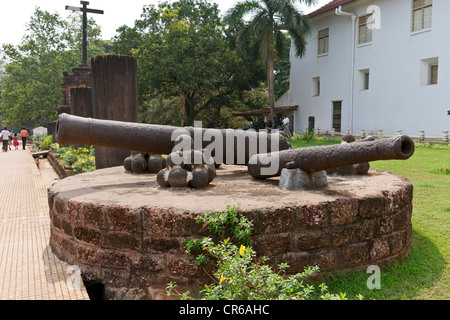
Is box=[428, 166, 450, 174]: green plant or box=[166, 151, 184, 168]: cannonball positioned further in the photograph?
box=[428, 166, 450, 174]: green plant

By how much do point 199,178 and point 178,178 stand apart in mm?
178

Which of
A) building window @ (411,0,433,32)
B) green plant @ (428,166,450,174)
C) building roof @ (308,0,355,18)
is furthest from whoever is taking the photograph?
building roof @ (308,0,355,18)

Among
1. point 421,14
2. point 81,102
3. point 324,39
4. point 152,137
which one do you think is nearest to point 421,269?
point 152,137

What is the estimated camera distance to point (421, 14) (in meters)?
17.5

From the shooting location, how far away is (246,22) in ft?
72.3

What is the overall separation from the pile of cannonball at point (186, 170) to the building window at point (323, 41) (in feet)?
68.2

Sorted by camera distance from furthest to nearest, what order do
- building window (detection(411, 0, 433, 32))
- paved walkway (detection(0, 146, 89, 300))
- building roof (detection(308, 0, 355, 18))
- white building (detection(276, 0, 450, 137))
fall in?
building roof (detection(308, 0, 355, 18))
building window (detection(411, 0, 433, 32))
white building (detection(276, 0, 450, 137))
paved walkway (detection(0, 146, 89, 300))

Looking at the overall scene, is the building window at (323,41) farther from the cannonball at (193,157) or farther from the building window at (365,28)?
the cannonball at (193,157)

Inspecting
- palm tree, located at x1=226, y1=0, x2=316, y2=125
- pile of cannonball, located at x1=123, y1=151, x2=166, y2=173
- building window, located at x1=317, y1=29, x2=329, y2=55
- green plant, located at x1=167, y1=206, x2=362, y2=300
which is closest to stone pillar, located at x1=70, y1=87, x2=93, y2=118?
pile of cannonball, located at x1=123, y1=151, x2=166, y2=173

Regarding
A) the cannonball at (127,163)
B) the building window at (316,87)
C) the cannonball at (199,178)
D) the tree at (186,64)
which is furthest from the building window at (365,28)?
the cannonball at (199,178)

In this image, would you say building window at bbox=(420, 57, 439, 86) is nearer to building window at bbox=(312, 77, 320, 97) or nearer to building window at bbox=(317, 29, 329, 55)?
building window at bbox=(317, 29, 329, 55)

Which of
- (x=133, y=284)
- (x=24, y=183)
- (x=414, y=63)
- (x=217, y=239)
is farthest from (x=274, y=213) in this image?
(x=414, y=63)

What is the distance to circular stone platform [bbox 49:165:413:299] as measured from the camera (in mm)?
2867

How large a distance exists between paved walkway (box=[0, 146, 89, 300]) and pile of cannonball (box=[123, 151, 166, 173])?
1117 millimetres
